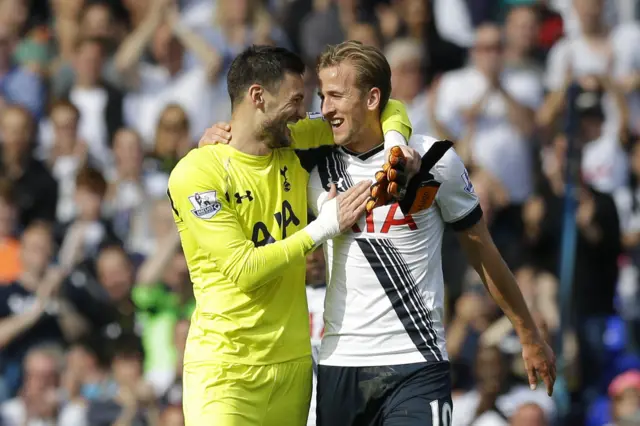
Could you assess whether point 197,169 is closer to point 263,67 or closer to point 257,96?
point 257,96

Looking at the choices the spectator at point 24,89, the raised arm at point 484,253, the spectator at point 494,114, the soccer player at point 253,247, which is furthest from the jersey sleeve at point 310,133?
the spectator at point 24,89

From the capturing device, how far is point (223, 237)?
214 inches

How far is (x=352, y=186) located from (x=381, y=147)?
238 mm

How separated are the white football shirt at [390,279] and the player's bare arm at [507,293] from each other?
0.38 feet

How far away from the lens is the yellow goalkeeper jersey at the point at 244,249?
5.42 m

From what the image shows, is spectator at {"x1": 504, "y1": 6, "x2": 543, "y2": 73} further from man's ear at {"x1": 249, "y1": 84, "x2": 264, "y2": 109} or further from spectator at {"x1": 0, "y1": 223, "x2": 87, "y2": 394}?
man's ear at {"x1": 249, "y1": 84, "x2": 264, "y2": 109}

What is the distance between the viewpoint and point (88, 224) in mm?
10602

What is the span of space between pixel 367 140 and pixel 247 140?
55 cm

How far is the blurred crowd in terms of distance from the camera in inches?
365

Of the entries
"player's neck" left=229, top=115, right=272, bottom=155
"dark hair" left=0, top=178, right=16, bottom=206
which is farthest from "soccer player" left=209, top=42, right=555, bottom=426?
"dark hair" left=0, top=178, right=16, bottom=206

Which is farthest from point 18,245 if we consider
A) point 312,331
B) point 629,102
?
point 629,102

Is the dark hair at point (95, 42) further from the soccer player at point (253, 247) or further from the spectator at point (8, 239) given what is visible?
the soccer player at point (253, 247)

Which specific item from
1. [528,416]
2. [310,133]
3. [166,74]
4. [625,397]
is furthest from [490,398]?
[166,74]

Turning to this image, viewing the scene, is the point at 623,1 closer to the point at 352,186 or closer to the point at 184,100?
the point at 184,100
